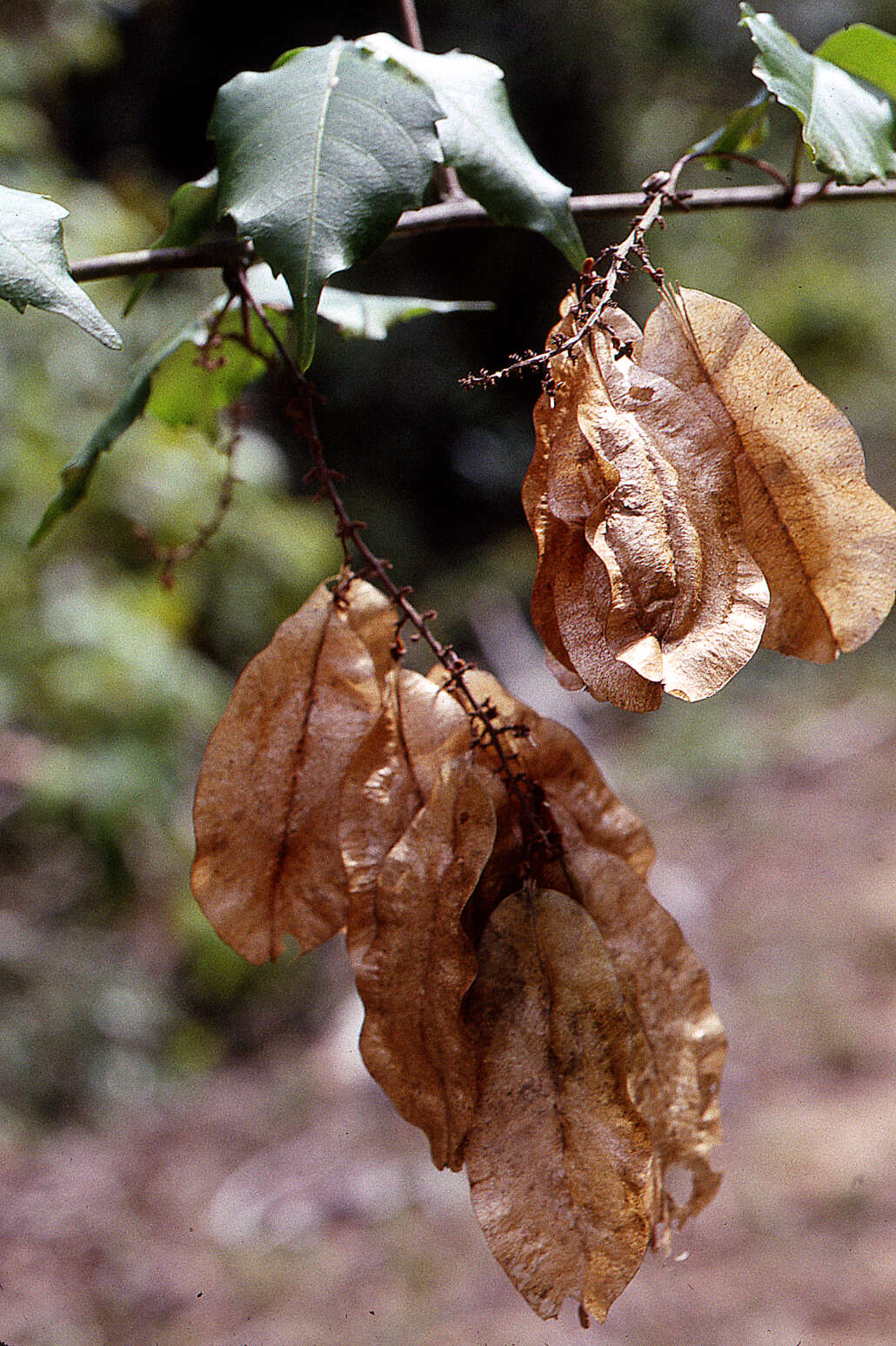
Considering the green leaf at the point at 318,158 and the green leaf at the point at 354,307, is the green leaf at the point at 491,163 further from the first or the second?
the green leaf at the point at 354,307

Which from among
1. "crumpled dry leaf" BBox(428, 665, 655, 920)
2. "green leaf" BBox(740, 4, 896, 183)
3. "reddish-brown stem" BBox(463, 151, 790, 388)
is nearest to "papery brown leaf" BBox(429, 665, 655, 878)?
"crumpled dry leaf" BBox(428, 665, 655, 920)

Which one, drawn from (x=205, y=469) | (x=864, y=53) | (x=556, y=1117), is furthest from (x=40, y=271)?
(x=205, y=469)

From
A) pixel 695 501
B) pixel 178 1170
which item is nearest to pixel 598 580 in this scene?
pixel 695 501

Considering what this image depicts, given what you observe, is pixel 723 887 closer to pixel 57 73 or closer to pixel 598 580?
pixel 57 73

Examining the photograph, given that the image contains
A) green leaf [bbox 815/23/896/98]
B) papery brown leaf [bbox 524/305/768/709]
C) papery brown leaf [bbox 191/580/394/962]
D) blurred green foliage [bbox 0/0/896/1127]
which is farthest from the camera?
blurred green foliage [bbox 0/0/896/1127]

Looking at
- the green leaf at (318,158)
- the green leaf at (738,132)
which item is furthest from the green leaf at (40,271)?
the green leaf at (738,132)

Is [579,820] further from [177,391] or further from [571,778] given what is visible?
[177,391]

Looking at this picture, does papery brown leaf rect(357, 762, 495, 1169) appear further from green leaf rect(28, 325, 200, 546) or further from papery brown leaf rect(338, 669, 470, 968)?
green leaf rect(28, 325, 200, 546)
